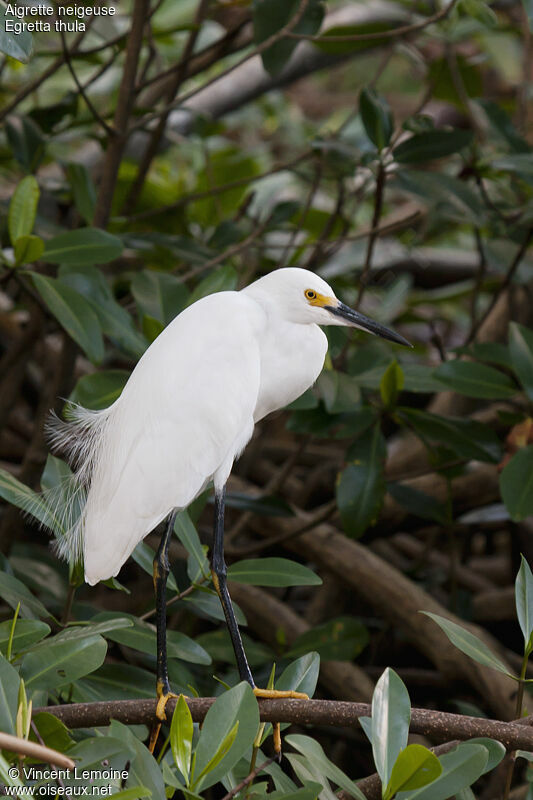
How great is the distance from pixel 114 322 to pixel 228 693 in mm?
786

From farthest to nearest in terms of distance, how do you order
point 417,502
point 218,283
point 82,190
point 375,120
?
point 417,502 < point 82,190 < point 375,120 < point 218,283

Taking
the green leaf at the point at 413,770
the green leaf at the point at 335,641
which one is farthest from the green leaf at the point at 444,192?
the green leaf at the point at 413,770

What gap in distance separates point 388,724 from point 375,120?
113 cm

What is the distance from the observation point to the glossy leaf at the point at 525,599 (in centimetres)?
100

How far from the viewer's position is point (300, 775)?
91 cm

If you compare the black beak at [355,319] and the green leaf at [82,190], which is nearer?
the black beak at [355,319]

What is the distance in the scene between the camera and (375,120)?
5.24 feet

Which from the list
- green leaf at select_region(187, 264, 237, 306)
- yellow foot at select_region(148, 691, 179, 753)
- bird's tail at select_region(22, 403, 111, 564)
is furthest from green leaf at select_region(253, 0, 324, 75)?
yellow foot at select_region(148, 691, 179, 753)

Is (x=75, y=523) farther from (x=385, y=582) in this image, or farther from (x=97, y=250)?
(x=385, y=582)

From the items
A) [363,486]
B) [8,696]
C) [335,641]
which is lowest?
[335,641]

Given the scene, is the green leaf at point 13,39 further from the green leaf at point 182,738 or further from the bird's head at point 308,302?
the green leaf at point 182,738

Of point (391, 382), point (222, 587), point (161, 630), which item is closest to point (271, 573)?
point (222, 587)

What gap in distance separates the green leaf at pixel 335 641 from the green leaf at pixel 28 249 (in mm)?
891

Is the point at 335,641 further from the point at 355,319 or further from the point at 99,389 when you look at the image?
the point at 355,319
